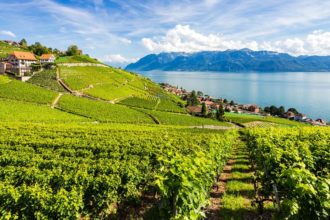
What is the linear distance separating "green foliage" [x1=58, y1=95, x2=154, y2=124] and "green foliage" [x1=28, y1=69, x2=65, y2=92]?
43.1 ft

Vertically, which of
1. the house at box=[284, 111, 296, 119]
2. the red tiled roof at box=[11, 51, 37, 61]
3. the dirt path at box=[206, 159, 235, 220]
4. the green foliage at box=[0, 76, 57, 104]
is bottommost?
the house at box=[284, 111, 296, 119]

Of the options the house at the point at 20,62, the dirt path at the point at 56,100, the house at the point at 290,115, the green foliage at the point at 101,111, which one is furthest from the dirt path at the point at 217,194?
the house at the point at 290,115

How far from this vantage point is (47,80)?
98.4 m

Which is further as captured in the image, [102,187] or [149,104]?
[149,104]

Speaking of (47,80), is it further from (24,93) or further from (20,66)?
(20,66)

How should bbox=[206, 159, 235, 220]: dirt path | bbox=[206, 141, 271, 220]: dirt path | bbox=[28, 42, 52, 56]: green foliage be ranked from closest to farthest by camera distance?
1. bbox=[206, 141, 271, 220]: dirt path
2. bbox=[206, 159, 235, 220]: dirt path
3. bbox=[28, 42, 52, 56]: green foliage

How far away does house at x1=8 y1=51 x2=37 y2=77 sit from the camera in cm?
10751

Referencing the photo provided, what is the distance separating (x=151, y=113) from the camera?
83.1 metres

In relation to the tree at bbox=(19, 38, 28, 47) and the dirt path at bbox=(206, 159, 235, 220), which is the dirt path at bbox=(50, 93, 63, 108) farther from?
the tree at bbox=(19, 38, 28, 47)

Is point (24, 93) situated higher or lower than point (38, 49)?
lower

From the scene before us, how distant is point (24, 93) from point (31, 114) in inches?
840

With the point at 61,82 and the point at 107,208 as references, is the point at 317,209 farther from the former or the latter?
the point at 61,82

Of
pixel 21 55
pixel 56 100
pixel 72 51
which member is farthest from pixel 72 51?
pixel 56 100

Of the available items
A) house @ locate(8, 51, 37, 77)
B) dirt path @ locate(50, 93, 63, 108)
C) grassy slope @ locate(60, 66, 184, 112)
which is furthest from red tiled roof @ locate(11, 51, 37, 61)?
dirt path @ locate(50, 93, 63, 108)
